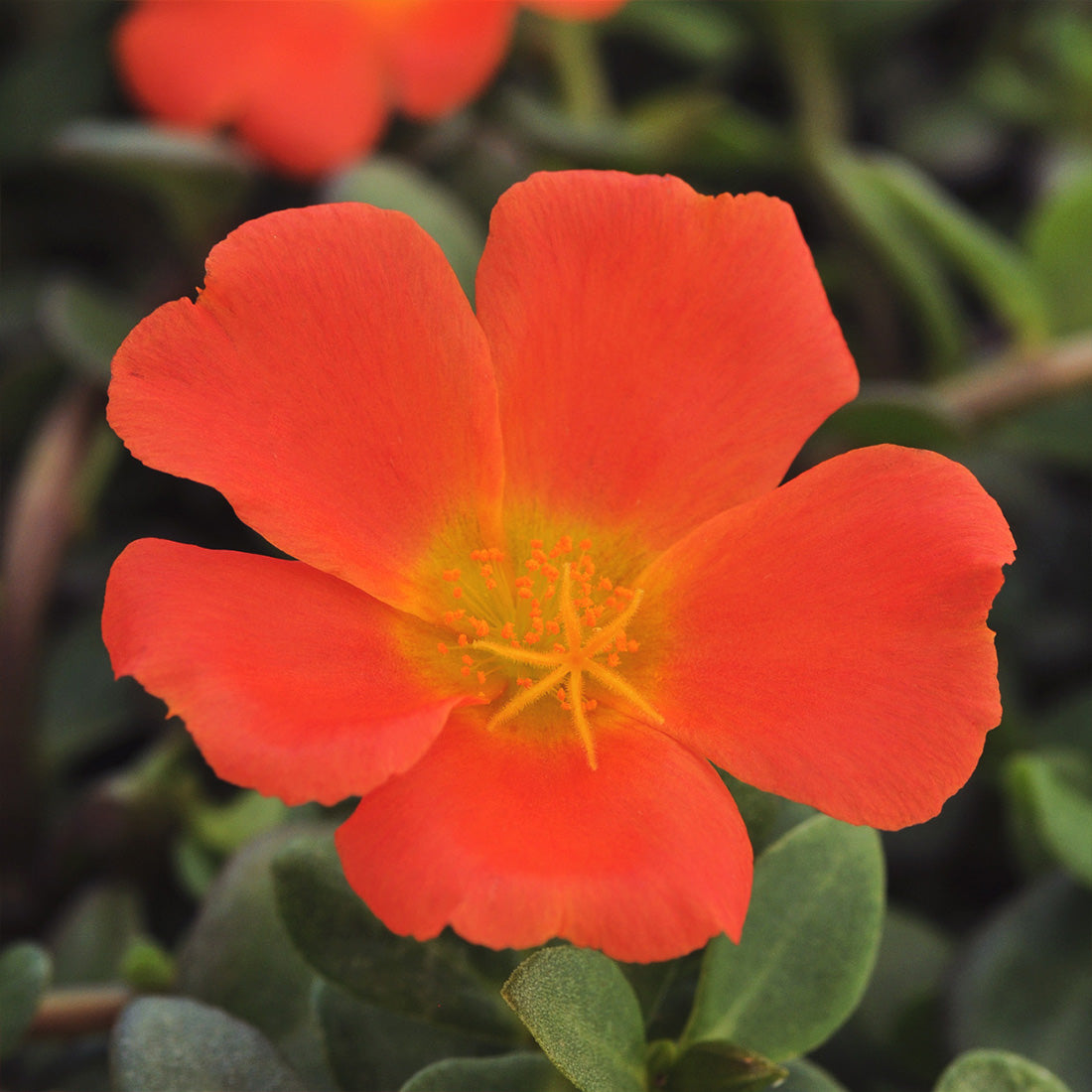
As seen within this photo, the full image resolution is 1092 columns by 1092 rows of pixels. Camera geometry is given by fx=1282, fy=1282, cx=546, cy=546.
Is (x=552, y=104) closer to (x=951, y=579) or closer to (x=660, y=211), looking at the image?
(x=660, y=211)

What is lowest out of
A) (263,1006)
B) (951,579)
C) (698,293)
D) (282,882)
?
(263,1006)

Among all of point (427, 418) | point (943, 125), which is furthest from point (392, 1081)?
point (943, 125)

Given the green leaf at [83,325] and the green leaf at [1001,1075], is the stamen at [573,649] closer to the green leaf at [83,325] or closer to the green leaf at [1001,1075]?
the green leaf at [1001,1075]

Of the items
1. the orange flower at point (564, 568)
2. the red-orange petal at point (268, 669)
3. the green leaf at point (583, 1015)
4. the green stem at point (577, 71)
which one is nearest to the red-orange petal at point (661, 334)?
the orange flower at point (564, 568)

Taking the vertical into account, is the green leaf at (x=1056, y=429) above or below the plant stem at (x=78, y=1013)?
below

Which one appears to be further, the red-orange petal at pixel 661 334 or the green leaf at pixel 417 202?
the green leaf at pixel 417 202

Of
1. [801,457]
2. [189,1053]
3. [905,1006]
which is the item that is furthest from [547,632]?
[801,457]

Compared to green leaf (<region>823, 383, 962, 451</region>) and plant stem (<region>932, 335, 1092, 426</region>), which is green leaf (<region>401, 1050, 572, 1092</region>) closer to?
green leaf (<region>823, 383, 962, 451</region>)
